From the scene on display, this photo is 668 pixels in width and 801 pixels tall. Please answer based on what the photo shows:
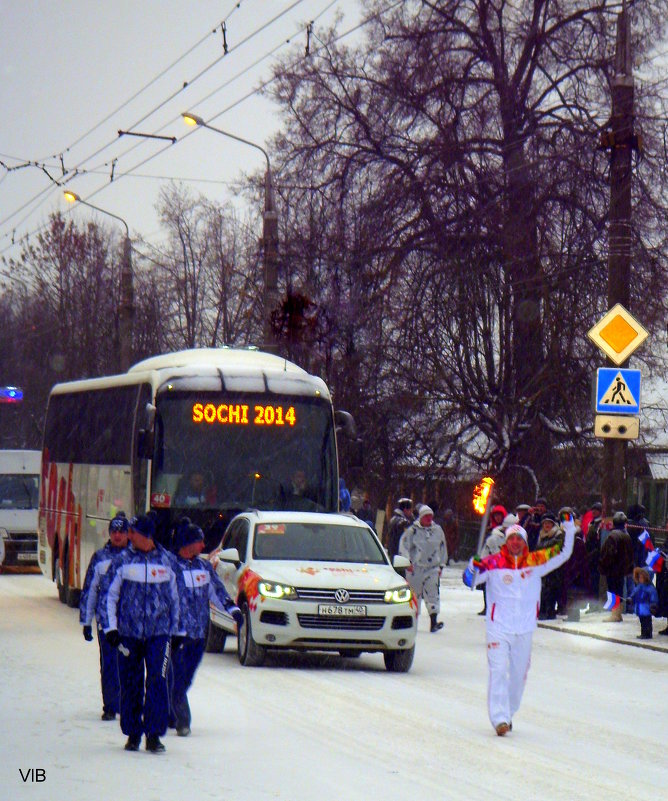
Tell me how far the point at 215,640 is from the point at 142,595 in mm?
8050

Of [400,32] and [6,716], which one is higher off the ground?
[400,32]

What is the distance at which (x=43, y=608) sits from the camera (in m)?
24.0

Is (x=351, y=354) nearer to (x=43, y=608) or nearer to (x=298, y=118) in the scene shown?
(x=298, y=118)

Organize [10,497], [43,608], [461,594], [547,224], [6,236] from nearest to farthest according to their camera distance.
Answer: [43,608] → [461,594] → [547,224] → [10,497] → [6,236]

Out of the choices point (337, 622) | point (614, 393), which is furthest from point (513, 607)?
point (614, 393)

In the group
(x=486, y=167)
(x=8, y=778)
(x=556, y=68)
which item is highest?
(x=556, y=68)

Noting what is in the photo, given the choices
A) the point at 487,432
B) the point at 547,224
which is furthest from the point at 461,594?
the point at 547,224

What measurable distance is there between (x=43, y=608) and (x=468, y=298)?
41.2 ft

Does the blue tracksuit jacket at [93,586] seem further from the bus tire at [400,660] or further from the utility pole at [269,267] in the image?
the utility pole at [269,267]

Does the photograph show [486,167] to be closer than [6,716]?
No

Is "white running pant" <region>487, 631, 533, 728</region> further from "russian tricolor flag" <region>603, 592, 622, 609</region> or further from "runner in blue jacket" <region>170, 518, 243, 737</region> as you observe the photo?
"russian tricolor flag" <region>603, 592, 622, 609</region>

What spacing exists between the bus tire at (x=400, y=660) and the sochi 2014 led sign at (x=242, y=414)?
18.4 feet

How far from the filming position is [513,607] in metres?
12.0

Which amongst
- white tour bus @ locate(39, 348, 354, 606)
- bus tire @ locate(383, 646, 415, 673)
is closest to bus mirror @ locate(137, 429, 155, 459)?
white tour bus @ locate(39, 348, 354, 606)
